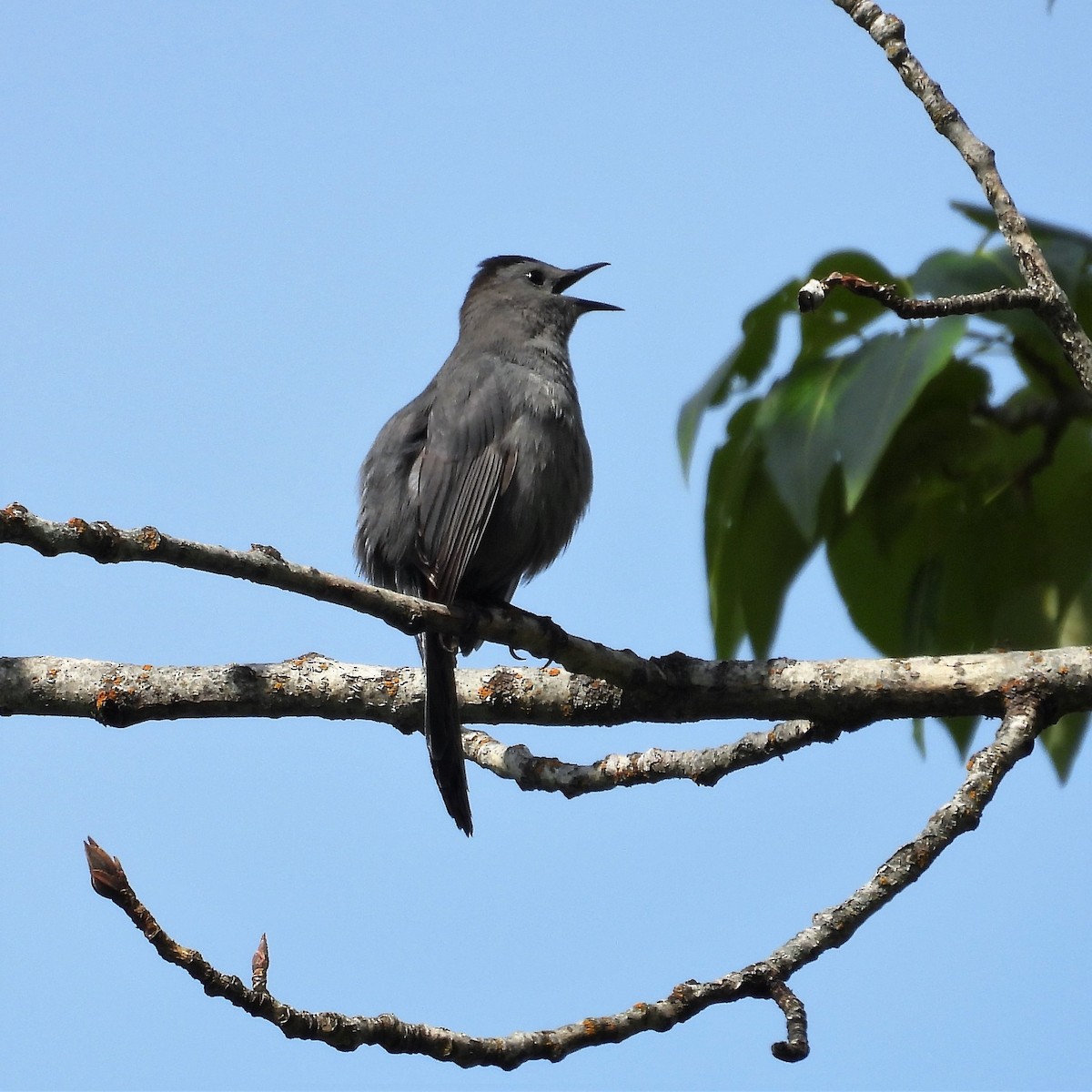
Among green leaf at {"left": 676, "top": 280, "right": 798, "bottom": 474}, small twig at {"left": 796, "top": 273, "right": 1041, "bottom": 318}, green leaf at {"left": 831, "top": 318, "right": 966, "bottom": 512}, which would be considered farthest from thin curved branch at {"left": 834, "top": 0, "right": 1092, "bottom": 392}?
green leaf at {"left": 676, "top": 280, "right": 798, "bottom": 474}

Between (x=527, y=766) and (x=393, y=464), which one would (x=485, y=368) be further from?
(x=527, y=766)

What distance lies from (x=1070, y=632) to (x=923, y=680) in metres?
1.23

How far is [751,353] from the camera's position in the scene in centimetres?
480

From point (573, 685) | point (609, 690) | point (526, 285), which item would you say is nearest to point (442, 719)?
point (573, 685)

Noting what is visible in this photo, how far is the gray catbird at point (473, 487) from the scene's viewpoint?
479 centimetres

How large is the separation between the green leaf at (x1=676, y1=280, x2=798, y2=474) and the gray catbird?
0.56m

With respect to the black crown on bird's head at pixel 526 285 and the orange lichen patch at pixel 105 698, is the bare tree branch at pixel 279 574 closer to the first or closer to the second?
the orange lichen patch at pixel 105 698

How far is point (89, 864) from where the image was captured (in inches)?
105

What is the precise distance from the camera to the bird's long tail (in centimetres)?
407

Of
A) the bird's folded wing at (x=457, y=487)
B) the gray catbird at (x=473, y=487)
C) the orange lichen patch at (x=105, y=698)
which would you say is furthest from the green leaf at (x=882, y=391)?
the orange lichen patch at (x=105, y=698)

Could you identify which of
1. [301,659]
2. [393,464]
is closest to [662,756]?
[301,659]

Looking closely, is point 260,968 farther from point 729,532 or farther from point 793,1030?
point 729,532

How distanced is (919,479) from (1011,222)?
1.23 m

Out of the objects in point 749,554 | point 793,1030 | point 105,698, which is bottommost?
point 793,1030
